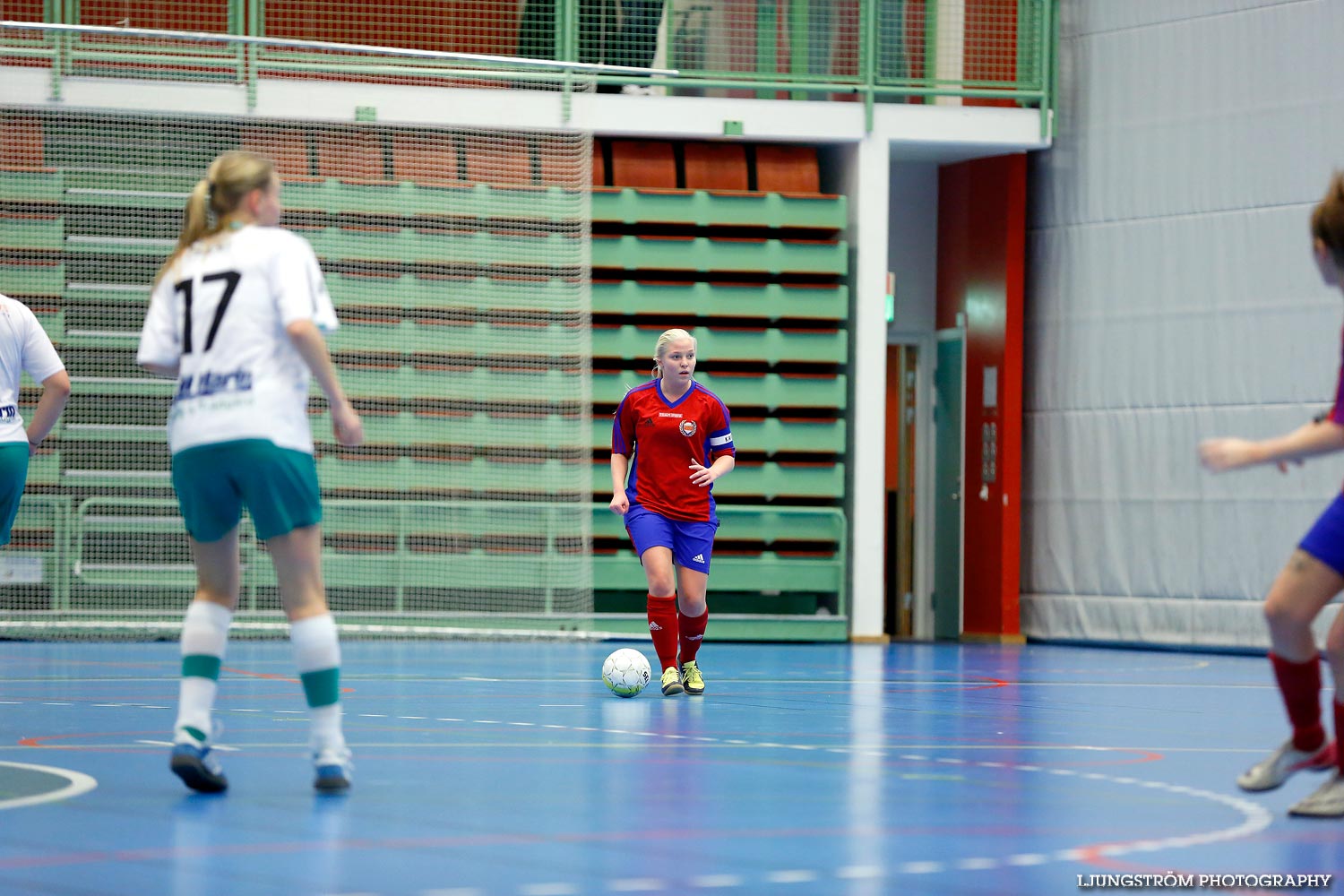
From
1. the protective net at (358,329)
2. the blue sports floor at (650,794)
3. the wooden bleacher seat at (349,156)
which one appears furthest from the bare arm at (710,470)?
the wooden bleacher seat at (349,156)

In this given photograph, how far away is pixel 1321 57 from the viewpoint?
1376cm

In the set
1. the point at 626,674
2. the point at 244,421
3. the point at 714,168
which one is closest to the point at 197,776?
the point at 244,421

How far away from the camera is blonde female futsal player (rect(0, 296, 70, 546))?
23.4ft

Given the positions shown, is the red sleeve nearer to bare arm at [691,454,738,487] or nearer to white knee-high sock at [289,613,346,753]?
bare arm at [691,454,738,487]

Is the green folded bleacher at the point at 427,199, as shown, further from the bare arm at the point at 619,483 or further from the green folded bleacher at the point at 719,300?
the bare arm at the point at 619,483

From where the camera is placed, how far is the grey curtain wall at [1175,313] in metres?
13.9

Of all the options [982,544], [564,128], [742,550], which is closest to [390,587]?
[742,550]

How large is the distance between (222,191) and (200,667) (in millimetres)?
1366

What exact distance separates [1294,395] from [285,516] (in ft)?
35.6

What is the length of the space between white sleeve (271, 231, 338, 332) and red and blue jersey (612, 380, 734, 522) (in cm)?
409

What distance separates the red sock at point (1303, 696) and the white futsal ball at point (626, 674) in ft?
13.5

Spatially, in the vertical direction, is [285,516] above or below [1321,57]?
below

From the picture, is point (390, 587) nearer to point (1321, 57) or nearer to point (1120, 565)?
point (1120, 565)

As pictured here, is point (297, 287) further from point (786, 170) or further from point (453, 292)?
point (786, 170)
